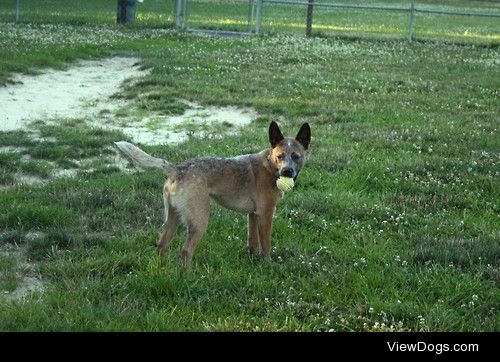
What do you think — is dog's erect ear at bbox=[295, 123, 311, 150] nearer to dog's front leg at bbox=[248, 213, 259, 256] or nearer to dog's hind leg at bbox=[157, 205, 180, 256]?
dog's front leg at bbox=[248, 213, 259, 256]

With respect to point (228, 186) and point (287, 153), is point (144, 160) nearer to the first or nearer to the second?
point (228, 186)

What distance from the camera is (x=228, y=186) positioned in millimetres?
5883

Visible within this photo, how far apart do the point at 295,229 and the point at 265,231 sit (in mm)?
795

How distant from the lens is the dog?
18.4 feet

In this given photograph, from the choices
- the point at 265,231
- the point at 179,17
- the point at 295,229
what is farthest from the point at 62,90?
the point at 179,17

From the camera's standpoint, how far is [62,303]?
4.89 m

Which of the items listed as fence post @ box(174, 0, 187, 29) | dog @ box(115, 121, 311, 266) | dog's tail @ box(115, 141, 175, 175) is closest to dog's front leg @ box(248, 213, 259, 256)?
dog @ box(115, 121, 311, 266)

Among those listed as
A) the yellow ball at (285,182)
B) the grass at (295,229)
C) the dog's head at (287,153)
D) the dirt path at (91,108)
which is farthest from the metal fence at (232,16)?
the yellow ball at (285,182)

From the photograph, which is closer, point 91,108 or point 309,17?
point 91,108

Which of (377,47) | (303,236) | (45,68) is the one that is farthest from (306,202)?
(377,47)

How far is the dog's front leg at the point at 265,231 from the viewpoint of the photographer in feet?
19.3
